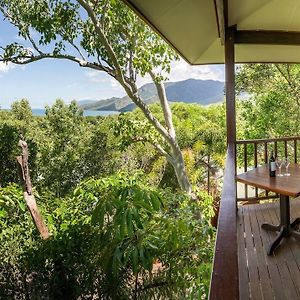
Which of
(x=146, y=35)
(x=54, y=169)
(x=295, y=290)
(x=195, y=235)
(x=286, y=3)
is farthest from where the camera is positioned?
(x=54, y=169)

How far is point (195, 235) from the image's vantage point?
3.19 m

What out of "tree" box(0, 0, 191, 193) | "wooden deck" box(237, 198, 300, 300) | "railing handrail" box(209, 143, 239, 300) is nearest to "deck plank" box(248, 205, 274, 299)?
"wooden deck" box(237, 198, 300, 300)

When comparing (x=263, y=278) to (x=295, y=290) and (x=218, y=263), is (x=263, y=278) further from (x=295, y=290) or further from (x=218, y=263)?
(x=218, y=263)

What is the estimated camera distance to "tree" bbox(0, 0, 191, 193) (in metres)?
7.41

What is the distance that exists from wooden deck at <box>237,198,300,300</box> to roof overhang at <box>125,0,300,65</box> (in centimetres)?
210

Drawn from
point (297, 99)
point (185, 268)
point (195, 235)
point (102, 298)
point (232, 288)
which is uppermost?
point (297, 99)

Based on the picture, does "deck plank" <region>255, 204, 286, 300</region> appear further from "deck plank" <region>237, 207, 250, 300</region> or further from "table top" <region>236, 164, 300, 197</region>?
"table top" <region>236, 164, 300, 197</region>

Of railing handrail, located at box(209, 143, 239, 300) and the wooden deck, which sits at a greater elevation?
railing handrail, located at box(209, 143, 239, 300)

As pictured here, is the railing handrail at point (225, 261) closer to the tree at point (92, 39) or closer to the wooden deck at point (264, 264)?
the wooden deck at point (264, 264)

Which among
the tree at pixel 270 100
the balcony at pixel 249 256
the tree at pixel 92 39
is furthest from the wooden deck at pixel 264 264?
the tree at pixel 270 100

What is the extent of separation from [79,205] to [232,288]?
3.44m

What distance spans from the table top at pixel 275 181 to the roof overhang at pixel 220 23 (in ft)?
5.08

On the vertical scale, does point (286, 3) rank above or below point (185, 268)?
above

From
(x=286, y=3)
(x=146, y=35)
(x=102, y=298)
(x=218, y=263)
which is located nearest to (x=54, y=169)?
(x=146, y=35)
